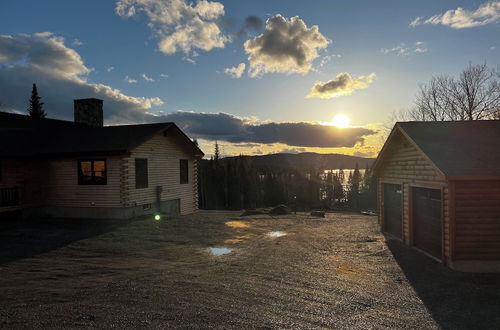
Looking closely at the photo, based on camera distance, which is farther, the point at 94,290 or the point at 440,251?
the point at 440,251

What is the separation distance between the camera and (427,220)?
12203mm

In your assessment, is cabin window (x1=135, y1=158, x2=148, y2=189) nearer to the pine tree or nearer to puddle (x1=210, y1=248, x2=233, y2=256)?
puddle (x1=210, y1=248, x2=233, y2=256)

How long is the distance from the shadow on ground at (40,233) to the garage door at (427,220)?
1317 cm

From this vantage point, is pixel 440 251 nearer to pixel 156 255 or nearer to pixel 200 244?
pixel 200 244

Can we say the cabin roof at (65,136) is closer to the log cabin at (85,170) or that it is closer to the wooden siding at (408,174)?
the log cabin at (85,170)

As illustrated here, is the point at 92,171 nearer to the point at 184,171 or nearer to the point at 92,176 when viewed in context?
the point at 92,176

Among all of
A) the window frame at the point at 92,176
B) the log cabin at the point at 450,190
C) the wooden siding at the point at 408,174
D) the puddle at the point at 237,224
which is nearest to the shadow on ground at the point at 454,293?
the log cabin at the point at 450,190

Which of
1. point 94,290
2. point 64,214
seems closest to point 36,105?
point 64,214

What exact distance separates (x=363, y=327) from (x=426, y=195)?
25.6 feet

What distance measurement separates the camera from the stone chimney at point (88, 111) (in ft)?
78.9

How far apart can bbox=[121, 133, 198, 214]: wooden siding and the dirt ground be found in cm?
410

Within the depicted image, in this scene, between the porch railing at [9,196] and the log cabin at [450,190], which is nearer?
the log cabin at [450,190]

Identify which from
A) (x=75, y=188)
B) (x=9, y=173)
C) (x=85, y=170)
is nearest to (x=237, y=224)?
(x=85, y=170)

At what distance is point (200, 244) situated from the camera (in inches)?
541
